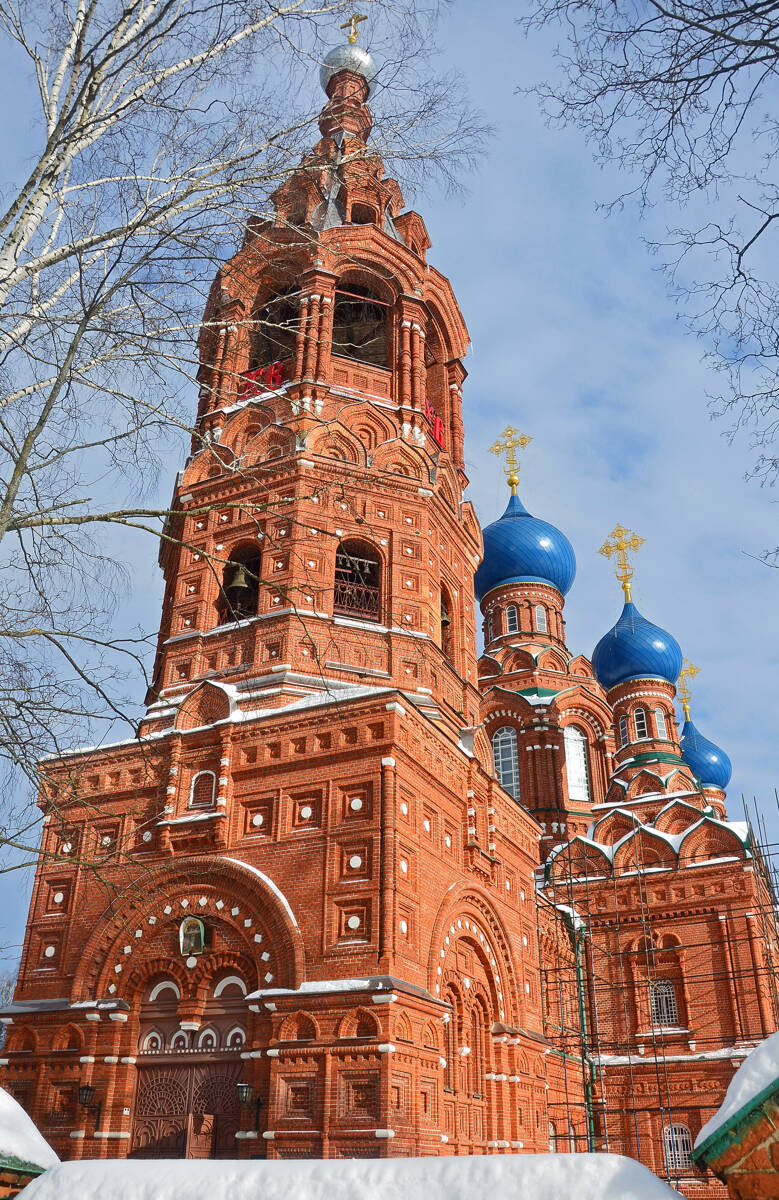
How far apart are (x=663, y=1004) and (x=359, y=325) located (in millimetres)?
12760

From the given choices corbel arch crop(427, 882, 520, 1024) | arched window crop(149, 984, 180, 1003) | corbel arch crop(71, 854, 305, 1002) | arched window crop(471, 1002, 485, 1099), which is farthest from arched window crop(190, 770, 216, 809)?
arched window crop(471, 1002, 485, 1099)

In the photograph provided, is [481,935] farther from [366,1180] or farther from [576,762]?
[576,762]

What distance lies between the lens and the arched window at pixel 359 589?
1287 centimetres

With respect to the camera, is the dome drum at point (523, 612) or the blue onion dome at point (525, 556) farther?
the blue onion dome at point (525, 556)

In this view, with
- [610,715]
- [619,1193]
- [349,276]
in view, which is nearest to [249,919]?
[619,1193]

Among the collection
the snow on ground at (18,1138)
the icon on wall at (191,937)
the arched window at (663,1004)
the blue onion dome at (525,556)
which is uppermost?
the blue onion dome at (525,556)

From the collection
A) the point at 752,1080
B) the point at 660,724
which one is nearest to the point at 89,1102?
the point at 752,1080

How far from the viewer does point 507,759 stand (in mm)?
23625

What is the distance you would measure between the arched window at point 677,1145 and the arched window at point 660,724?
10.6m

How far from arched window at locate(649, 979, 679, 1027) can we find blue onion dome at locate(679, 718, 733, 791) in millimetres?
12798

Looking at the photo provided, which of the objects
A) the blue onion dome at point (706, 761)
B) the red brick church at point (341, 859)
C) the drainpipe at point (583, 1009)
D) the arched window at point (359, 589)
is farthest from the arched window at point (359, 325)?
the blue onion dome at point (706, 761)

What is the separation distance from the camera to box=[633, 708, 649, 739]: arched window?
26.1 meters

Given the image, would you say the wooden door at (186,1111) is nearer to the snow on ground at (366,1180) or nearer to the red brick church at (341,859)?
the red brick church at (341,859)

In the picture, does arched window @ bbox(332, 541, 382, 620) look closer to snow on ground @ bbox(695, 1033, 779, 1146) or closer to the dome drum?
snow on ground @ bbox(695, 1033, 779, 1146)
